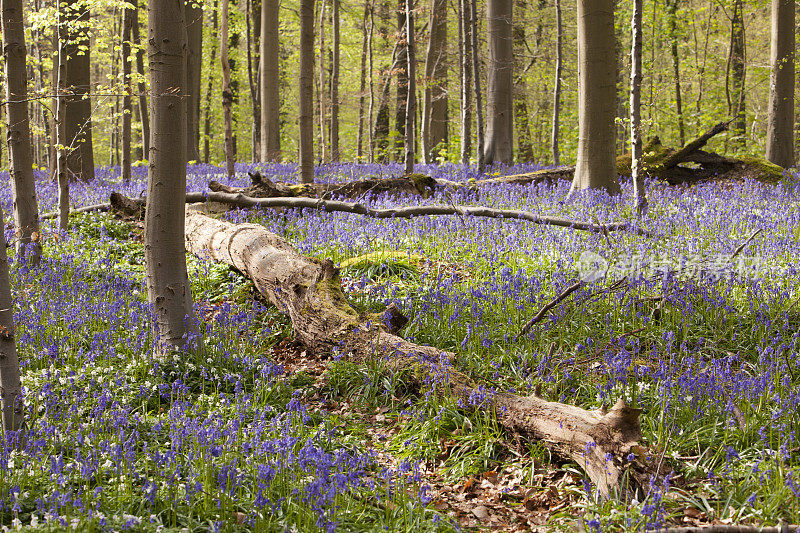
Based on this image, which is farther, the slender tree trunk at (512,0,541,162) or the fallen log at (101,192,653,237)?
the slender tree trunk at (512,0,541,162)

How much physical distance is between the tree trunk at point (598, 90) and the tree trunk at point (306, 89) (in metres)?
5.07

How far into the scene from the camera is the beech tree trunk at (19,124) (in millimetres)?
5859

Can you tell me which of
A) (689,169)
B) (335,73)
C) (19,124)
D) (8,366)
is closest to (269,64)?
(335,73)

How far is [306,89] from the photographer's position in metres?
11.6

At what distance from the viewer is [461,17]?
1709 cm

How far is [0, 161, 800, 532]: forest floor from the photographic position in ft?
9.75

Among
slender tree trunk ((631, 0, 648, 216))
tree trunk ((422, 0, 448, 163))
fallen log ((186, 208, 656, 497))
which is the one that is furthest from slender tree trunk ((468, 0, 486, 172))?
fallen log ((186, 208, 656, 497))

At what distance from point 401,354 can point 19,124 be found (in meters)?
4.93

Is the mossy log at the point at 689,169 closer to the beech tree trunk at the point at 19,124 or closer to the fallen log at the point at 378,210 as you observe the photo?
the fallen log at the point at 378,210

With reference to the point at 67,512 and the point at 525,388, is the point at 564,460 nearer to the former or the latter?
the point at 525,388

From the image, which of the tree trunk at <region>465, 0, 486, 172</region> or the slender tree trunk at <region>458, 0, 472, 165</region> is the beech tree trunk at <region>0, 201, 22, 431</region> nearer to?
the tree trunk at <region>465, 0, 486, 172</region>

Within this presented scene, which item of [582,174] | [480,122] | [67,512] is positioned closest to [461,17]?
[480,122]

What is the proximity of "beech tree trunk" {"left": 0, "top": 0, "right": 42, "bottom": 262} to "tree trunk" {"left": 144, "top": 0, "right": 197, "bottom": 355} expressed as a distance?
67.7 inches

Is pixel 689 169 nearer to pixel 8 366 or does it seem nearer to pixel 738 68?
pixel 738 68
